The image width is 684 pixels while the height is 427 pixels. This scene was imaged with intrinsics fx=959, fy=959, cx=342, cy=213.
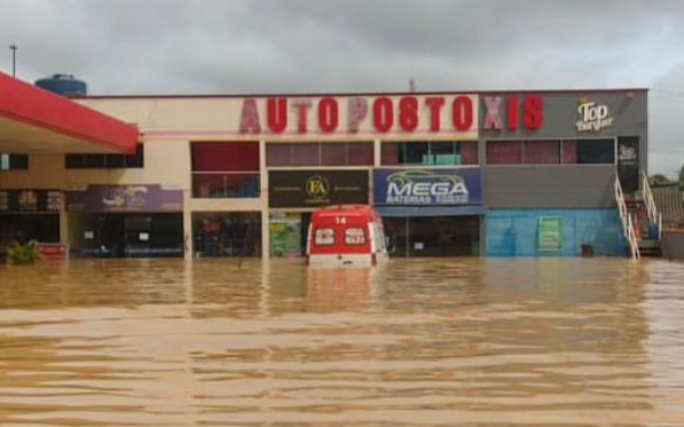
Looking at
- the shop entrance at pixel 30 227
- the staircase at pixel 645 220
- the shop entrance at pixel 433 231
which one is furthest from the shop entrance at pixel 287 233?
the staircase at pixel 645 220

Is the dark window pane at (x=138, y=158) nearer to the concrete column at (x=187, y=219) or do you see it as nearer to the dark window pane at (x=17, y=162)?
the concrete column at (x=187, y=219)

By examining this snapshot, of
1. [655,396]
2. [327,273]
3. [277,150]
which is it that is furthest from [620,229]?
[655,396]

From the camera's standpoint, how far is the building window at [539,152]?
4322cm

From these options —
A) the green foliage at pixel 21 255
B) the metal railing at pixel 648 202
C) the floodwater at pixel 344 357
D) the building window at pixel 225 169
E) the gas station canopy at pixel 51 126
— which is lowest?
the floodwater at pixel 344 357

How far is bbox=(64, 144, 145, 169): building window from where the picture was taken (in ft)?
141

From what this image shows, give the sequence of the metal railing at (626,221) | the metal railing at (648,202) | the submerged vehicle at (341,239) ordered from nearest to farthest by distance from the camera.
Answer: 1. the submerged vehicle at (341,239)
2. the metal railing at (626,221)
3. the metal railing at (648,202)

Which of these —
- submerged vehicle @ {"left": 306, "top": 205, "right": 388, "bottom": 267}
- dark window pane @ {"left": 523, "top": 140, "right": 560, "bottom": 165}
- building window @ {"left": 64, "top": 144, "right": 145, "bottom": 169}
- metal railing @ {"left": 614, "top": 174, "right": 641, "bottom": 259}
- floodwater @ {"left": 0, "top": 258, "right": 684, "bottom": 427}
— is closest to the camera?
floodwater @ {"left": 0, "top": 258, "right": 684, "bottom": 427}

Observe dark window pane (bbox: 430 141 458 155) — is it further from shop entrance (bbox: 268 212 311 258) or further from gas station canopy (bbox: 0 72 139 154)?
gas station canopy (bbox: 0 72 139 154)

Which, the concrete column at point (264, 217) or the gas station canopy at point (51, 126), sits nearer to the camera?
the gas station canopy at point (51, 126)

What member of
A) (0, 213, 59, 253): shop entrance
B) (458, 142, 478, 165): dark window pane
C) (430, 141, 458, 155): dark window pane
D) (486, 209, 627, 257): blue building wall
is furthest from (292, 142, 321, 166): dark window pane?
(0, 213, 59, 253): shop entrance

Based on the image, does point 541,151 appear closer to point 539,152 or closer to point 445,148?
point 539,152

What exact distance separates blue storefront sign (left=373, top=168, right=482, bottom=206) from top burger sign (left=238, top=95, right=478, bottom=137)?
6.48ft

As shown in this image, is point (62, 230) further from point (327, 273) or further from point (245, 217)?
point (327, 273)

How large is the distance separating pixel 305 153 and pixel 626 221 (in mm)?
14457
